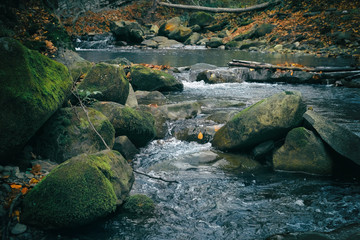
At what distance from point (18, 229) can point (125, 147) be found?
7.92ft

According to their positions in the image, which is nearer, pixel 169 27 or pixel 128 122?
pixel 128 122

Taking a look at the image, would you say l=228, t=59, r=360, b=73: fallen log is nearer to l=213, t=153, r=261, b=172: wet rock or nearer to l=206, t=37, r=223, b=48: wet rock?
l=213, t=153, r=261, b=172: wet rock

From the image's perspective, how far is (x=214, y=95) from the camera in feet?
31.3

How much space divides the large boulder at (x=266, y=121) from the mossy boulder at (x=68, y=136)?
2.25 metres

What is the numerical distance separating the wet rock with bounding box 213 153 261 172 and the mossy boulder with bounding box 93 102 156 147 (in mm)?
1547

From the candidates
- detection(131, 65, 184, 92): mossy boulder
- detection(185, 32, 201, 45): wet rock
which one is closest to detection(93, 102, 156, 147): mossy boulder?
detection(131, 65, 184, 92): mossy boulder

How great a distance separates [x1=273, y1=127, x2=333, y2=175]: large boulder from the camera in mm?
4355

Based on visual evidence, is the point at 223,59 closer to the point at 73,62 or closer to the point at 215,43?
the point at 215,43

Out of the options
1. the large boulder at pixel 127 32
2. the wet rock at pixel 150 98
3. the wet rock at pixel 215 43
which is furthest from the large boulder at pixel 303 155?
the large boulder at pixel 127 32

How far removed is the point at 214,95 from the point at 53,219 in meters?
7.50

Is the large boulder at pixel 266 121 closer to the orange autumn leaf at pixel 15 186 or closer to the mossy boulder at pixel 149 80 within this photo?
the orange autumn leaf at pixel 15 186

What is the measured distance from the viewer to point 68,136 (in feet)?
13.2

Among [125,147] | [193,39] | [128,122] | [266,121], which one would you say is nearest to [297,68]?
[266,121]

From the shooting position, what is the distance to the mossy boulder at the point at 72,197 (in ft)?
8.86
